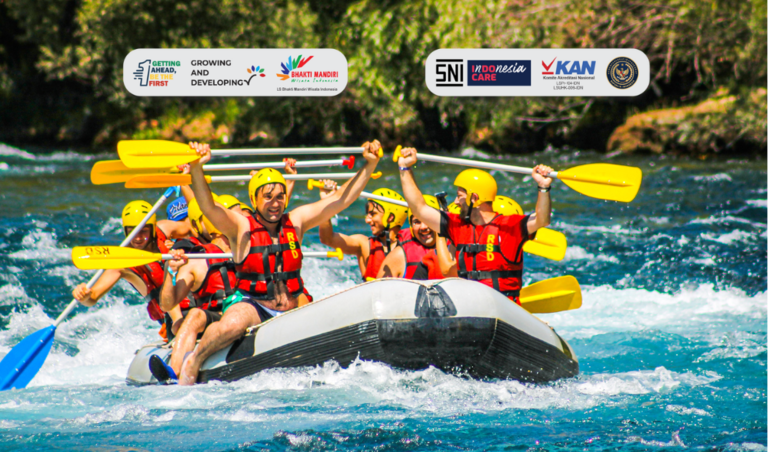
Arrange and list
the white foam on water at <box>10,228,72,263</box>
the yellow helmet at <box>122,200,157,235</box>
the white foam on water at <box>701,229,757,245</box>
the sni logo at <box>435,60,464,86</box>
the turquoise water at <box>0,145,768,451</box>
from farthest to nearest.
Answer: the sni logo at <box>435,60,464,86</box>, the white foam on water at <box>701,229,757,245</box>, the white foam on water at <box>10,228,72,263</box>, the yellow helmet at <box>122,200,157,235</box>, the turquoise water at <box>0,145,768,451</box>

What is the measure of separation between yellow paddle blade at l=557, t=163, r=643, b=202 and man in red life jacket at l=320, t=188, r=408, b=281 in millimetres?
1428

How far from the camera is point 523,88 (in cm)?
1382

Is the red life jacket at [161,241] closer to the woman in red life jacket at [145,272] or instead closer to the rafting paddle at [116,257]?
the woman in red life jacket at [145,272]

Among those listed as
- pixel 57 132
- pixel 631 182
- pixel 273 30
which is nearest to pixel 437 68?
pixel 273 30

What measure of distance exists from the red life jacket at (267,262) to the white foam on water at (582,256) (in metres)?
4.86

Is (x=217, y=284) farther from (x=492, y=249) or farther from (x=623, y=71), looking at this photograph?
(x=623, y=71)

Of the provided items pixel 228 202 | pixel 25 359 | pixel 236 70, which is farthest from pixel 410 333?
pixel 236 70

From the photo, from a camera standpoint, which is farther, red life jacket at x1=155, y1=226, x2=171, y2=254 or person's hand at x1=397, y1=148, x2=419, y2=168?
red life jacket at x1=155, y1=226, x2=171, y2=254

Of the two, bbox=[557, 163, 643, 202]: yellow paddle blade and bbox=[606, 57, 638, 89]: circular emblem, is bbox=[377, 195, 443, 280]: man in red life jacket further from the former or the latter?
bbox=[606, 57, 638, 89]: circular emblem

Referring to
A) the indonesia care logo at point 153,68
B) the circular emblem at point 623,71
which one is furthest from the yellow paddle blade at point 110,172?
the circular emblem at point 623,71

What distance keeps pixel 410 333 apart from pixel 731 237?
6361 mm

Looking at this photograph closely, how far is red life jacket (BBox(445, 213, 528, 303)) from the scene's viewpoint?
4.93 m

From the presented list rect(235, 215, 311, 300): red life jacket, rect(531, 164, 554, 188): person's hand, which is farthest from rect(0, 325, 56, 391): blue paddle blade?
rect(531, 164, 554, 188): person's hand

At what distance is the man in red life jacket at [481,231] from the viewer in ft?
16.1
